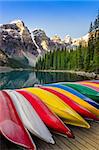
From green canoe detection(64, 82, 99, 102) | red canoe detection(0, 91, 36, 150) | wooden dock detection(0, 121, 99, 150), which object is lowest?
wooden dock detection(0, 121, 99, 150)

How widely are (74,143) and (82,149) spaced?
11.4 inches

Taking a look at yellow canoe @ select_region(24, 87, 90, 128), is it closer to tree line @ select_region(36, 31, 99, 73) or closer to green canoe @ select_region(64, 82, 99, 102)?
green canoe @ select_region(64, 82, 99, 102)

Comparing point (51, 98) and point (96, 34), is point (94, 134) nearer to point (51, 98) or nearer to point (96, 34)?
point (51, 98)

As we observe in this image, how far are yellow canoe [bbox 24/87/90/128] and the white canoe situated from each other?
24.0 inches

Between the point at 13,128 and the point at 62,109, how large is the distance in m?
1.57

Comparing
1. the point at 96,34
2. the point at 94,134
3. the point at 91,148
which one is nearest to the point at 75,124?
the point at 94,134

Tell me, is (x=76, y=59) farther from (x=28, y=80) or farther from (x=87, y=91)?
(x=87, y=91)

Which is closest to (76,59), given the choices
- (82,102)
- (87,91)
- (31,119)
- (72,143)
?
(87,91)

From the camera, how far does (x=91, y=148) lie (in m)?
4.02

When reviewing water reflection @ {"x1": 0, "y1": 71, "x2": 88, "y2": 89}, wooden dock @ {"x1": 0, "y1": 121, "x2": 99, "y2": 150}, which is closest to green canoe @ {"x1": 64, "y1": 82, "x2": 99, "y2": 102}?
wooden dock @ {"x1": 0, "y1": 121, "x2": 99, "y2": 150}

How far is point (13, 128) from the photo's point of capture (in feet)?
12.9

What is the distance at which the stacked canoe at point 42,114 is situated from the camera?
395cm

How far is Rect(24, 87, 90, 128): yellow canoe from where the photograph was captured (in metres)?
4.89

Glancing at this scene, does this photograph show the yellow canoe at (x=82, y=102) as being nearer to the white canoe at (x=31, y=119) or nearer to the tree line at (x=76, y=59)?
the white canoe at (x=31, y=119)
